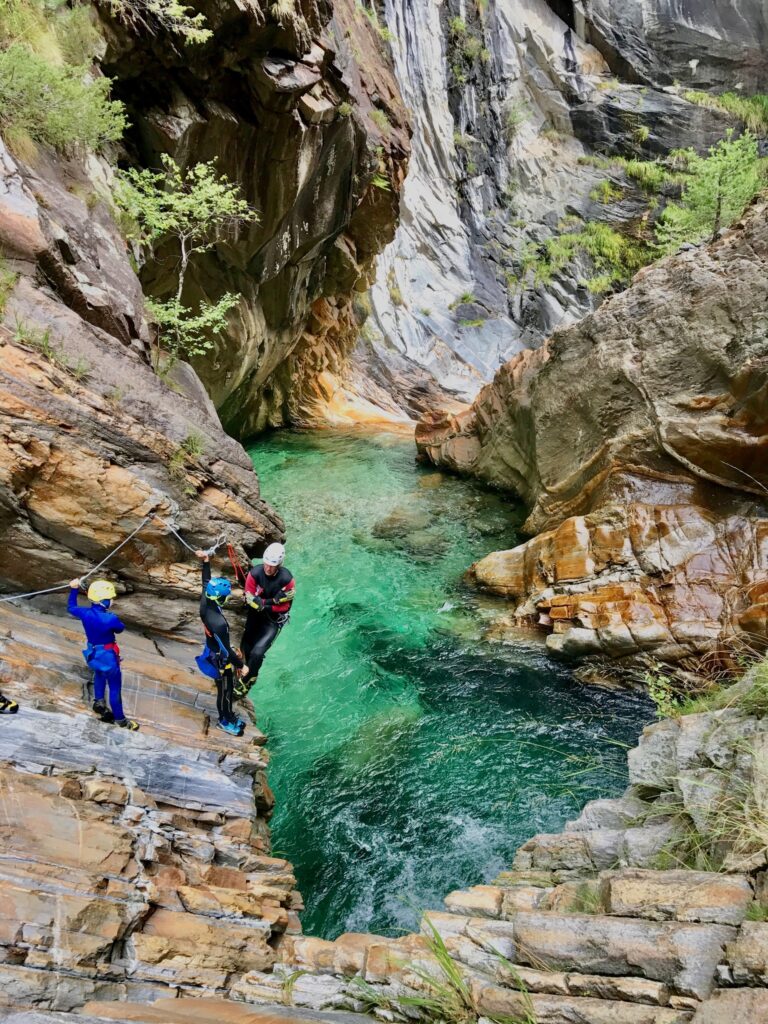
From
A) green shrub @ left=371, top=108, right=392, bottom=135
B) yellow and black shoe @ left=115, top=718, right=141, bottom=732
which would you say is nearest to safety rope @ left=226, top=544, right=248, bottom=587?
yellow and black shoe @ left=115, top=718, right=141, bottom=732

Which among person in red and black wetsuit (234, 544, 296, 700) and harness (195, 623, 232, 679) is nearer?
harness (195, 623, 232, 679)

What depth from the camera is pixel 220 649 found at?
20.0ft

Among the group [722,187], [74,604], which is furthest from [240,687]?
[722,187]

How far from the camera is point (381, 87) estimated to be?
17688mm

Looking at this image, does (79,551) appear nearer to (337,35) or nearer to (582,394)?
(582,394)

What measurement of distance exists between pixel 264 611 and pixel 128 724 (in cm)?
204

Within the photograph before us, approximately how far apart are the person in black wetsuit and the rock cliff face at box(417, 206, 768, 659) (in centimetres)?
586

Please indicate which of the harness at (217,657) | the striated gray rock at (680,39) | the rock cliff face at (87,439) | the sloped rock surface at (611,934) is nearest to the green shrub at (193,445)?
the rock cliff face at (87,439)

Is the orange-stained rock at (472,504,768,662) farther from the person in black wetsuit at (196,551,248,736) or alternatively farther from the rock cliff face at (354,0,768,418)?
the rock cliff face at (354,0,768,418)

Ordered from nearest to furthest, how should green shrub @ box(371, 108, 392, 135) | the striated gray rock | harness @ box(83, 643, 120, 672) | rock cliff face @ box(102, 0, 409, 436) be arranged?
harness @ box(83, 643, 120, 672) → rock cliff face @ box(102, 0, 409, 436) → green shrub @ box(371, 108, 392, 135) → the striated gray rock

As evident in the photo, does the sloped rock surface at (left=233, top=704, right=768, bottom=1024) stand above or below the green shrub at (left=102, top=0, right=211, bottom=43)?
below

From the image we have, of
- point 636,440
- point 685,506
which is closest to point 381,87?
point 636,440

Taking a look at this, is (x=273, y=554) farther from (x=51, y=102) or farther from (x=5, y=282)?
(x=51, y=102)

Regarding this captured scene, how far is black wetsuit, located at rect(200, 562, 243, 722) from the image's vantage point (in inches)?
238
